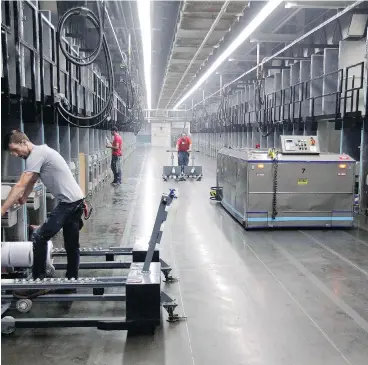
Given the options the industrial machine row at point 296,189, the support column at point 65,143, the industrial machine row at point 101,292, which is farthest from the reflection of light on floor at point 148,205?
the industrial machine row at point 101,292

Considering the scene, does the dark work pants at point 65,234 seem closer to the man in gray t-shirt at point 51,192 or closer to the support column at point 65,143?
the man in gray t-shirt at point 51,192

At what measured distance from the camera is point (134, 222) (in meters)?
9.44

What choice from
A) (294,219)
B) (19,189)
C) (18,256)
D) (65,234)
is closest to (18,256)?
(18,256)

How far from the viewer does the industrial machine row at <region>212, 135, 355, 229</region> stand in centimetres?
863

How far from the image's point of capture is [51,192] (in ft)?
16.0

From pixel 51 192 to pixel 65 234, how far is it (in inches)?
22.0

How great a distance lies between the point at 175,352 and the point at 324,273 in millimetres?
3045

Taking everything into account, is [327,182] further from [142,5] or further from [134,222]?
[142,5]

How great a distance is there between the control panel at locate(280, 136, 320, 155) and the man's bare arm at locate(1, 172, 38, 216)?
5.71 m

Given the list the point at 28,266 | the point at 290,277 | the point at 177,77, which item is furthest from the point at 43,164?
the point at 177,77

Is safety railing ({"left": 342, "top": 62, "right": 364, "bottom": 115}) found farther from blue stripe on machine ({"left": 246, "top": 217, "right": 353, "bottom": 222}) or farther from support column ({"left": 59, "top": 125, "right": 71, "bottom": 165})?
support column ({"left": 59, "top": 125, "right": 71, "bottom": 165})

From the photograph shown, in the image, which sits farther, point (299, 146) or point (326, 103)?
point (326, 103)

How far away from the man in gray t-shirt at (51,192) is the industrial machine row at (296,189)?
14.4ft

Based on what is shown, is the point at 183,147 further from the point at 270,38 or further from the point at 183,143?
the point at 270,38
